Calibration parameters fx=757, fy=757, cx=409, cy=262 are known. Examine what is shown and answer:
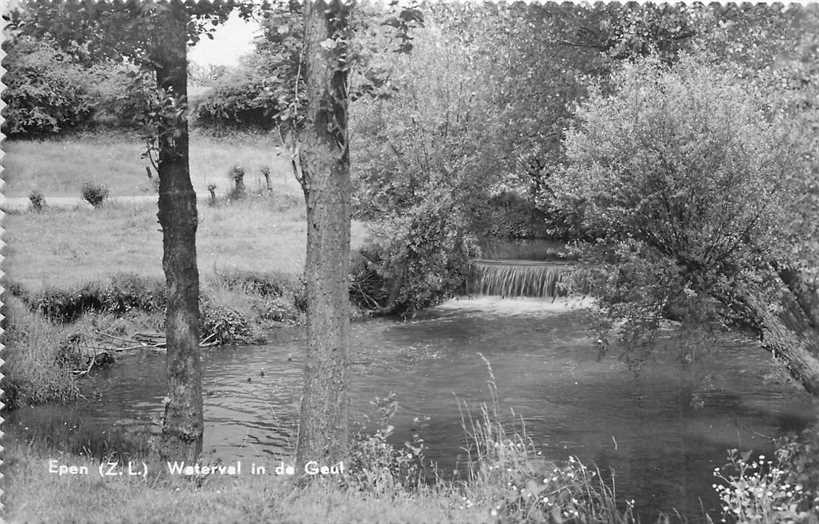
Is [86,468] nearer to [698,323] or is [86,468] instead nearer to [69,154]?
[698,323]

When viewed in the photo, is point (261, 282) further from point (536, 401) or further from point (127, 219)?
point (536, 401)

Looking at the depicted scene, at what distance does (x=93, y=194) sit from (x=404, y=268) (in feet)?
29.0

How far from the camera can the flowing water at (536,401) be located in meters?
9.69

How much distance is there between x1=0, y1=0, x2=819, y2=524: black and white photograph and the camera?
643cm

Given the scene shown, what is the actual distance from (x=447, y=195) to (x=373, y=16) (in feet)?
43.7

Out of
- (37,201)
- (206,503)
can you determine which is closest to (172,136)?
(206,503)

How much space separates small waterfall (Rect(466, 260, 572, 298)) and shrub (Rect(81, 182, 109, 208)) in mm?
10504

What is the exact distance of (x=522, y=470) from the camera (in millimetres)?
6699

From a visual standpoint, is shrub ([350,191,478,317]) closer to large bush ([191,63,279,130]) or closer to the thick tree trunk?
large bush ([191,63,279,130])

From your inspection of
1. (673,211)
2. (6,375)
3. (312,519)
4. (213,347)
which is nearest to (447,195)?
(213,347)

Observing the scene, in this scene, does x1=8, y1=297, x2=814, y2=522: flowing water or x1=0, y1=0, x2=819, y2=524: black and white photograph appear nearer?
x1=0, y1=0, x2=819, y2=524: black and white photograph

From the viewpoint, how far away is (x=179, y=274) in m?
7.76

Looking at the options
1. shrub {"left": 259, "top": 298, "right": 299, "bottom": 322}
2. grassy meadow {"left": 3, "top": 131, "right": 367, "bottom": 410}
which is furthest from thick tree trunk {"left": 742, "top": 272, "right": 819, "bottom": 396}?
shrub {"left": 259, "top": 298, "right": 299, "bottom": 322}

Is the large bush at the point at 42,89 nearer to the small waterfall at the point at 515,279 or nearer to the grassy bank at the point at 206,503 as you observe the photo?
the grassy bank at the point at 206,503
